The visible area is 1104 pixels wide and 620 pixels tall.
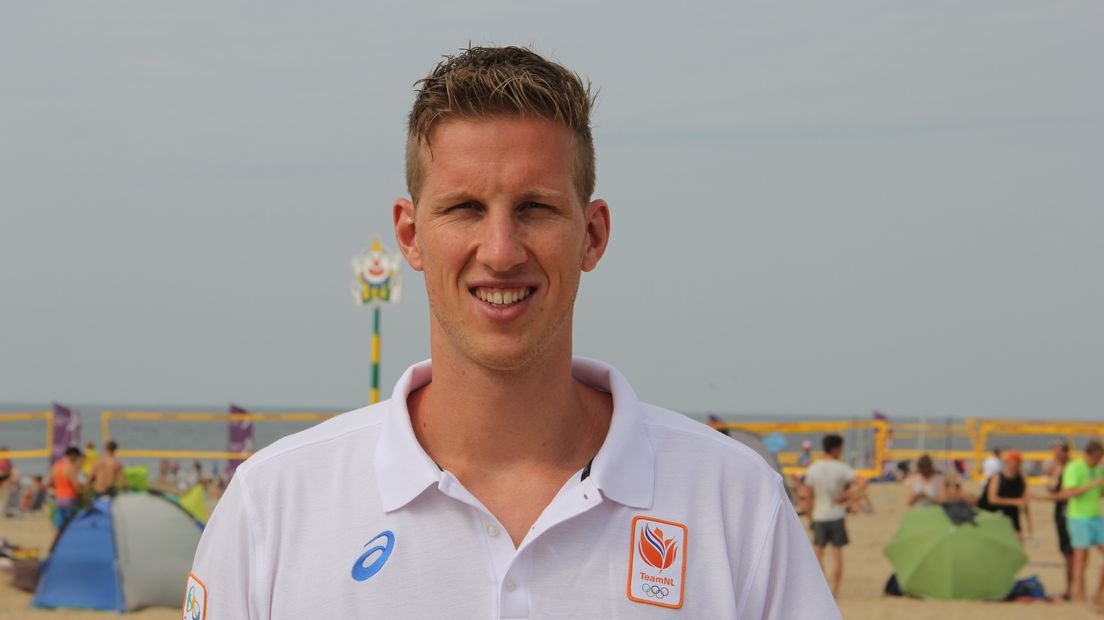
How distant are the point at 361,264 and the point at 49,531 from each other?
6.44 metres

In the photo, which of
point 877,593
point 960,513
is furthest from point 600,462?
point 877,593

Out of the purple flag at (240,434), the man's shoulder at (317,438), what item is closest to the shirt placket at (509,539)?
the man's shoulder at (317,438)

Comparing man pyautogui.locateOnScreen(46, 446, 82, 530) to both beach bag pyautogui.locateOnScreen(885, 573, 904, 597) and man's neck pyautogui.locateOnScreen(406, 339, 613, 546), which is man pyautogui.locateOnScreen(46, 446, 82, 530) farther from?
man's neck pyautogui.locateOnScreen(406, 339, 613, 546)

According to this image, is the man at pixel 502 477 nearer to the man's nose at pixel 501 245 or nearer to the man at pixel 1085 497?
the man's nose at pixel 501 245

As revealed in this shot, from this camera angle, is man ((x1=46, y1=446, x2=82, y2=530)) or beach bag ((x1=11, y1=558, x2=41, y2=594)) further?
man ((x1=46, y1=446, x2=82, y2=530))

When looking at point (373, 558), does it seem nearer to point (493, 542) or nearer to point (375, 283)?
point (493, 542)

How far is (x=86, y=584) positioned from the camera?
1201 cm

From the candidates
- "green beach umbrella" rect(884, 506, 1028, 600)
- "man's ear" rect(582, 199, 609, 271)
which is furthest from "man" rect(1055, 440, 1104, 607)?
"man's ear" rect(582, 199, 609, 271)

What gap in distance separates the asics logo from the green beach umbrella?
11381 millimetres

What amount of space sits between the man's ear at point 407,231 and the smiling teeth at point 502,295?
0.56 ft

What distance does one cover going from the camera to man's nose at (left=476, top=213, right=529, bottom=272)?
1964 mm

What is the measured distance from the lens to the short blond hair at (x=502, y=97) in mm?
2010

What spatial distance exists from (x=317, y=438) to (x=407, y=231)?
0.38 m

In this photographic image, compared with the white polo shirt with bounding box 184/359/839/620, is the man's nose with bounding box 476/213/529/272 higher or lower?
higher
